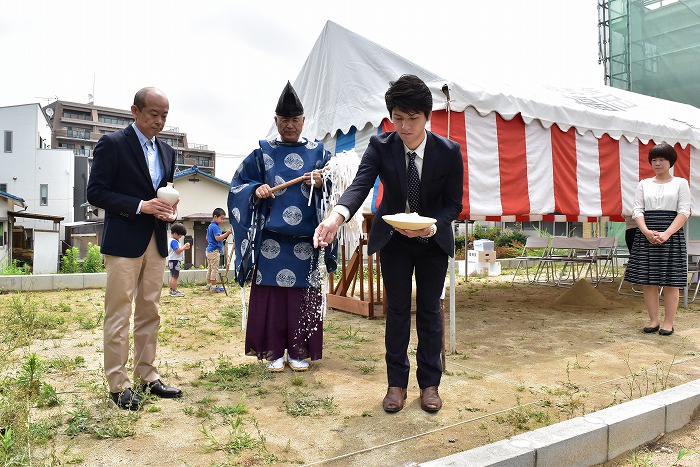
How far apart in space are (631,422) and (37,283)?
29.6 ft

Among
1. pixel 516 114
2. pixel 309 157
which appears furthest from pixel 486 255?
pixel 309 157

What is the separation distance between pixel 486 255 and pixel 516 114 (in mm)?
7285

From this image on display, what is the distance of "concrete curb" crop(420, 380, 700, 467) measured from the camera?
1.92 m

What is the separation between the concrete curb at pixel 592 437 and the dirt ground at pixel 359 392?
76mm

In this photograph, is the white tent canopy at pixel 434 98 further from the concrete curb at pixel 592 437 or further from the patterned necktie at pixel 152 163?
the concrete curb at pixel 592 437

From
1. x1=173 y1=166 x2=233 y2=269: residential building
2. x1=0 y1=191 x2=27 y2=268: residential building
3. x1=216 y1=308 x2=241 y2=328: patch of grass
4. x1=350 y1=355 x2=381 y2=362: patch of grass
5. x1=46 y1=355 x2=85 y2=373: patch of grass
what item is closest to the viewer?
x1=46 y1=355 x2=85 y2=373: patch of grass

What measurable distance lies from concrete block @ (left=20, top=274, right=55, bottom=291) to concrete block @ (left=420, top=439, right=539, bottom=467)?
8587 millimetres

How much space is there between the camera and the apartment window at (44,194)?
29000mm

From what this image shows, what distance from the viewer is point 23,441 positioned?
1.98m

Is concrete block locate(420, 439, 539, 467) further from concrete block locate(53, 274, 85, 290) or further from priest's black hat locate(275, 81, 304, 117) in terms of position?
concrete block locate(53, 274, 85, 290)

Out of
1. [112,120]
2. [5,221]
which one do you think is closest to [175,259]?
[5,221]

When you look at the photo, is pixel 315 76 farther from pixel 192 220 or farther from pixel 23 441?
pixel 192 220

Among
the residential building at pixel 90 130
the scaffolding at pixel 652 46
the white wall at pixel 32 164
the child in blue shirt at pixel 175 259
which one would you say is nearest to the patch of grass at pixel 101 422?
the child in blue shirt at pixel 175 259

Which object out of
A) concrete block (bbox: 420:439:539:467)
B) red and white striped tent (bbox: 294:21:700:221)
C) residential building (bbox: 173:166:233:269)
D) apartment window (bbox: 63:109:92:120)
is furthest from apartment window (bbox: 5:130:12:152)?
concrete block (bbox: 420:439:539:467)
